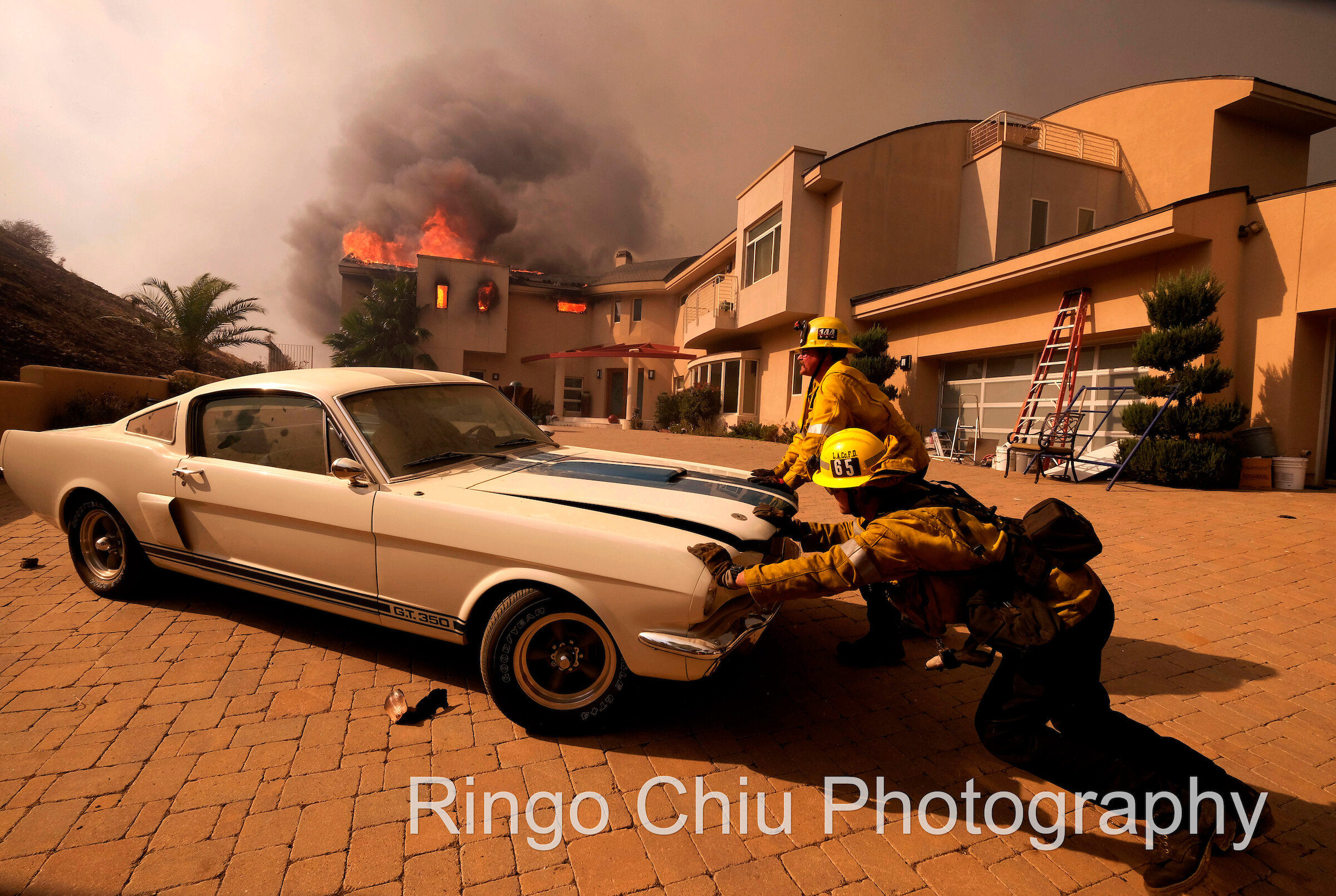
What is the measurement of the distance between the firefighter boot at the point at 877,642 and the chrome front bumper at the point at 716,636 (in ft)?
3.72

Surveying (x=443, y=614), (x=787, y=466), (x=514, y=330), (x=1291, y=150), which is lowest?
(x=443, y=614)

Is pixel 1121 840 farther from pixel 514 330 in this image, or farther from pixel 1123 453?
pixel 514 330

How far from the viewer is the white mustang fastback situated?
2576mm

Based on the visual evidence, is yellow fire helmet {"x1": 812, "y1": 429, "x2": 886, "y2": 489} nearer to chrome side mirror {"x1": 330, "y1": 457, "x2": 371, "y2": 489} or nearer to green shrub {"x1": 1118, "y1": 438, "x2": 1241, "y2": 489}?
chrome side mirror {"x1": 330, "y1": 457, "x2": 371, "y2": 489}

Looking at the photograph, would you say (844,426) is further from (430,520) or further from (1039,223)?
(1039,223)

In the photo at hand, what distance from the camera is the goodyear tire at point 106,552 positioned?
4.02 m

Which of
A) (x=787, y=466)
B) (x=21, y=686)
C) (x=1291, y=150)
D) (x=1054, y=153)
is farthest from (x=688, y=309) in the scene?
(x=21, y=686)

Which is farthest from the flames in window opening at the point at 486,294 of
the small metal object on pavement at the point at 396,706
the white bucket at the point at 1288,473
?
the small metal object on pavement at the point at 396,706

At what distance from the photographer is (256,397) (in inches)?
148

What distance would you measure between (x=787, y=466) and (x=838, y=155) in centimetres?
1442

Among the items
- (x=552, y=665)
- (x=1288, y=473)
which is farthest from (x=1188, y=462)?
(x=552, y=665)

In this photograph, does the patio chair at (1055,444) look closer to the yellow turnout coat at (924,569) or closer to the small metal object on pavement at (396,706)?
the yellow turnout coat at (924,569)

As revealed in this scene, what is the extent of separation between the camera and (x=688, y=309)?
25.9 m

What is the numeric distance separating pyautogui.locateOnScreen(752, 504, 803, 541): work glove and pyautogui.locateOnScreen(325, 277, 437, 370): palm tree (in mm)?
A: 28472
